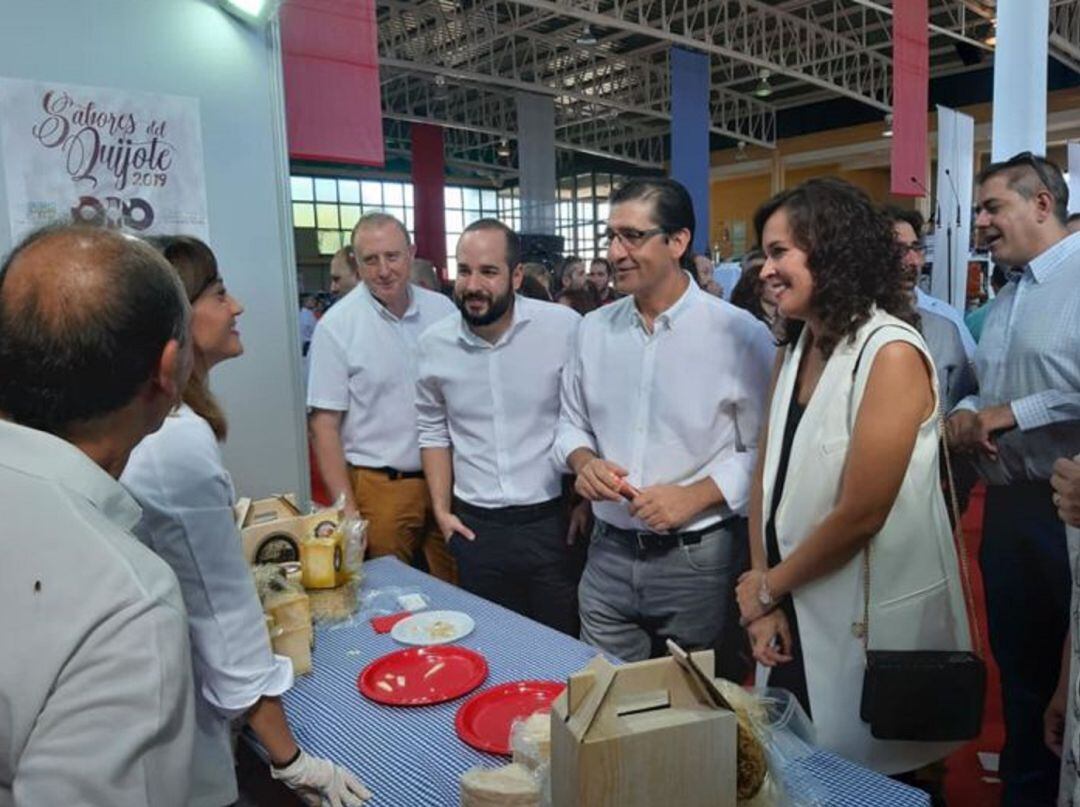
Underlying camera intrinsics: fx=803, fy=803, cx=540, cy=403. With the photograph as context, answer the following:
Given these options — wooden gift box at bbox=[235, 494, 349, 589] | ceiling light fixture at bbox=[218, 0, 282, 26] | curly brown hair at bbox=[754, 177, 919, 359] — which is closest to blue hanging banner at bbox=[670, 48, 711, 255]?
ceiling light fixture at bbox=[218, 0, 282, 26]

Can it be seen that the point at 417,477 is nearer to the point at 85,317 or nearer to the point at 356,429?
the point at 356,429

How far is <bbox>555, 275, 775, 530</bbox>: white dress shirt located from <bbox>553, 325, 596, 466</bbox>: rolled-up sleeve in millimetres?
125

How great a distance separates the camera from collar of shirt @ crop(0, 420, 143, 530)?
0.73 m

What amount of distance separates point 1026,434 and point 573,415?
1.19 metres

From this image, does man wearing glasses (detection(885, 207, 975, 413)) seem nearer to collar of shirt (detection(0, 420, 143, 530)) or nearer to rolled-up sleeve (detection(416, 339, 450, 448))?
rolled-up sleeve (detection(416, 339, 450, 448))

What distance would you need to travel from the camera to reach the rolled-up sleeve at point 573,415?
2207 millimetres

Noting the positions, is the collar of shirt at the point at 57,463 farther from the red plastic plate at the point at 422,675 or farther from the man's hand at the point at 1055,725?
the man's hand at the point at 1055,725

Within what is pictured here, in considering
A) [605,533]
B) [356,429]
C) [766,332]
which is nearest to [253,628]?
[605,533]

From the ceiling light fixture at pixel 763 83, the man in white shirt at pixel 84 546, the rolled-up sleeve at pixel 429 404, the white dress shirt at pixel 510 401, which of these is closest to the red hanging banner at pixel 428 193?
the ceiling light fixture at pixel 763 83

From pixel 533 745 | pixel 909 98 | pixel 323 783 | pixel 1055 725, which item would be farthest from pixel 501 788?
pixel 909 98

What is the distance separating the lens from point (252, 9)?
251cm

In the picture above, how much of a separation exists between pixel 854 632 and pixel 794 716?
1.57ft

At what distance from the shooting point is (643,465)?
204cm

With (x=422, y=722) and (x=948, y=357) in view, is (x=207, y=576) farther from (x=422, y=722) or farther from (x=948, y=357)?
(x=948, y=357)
